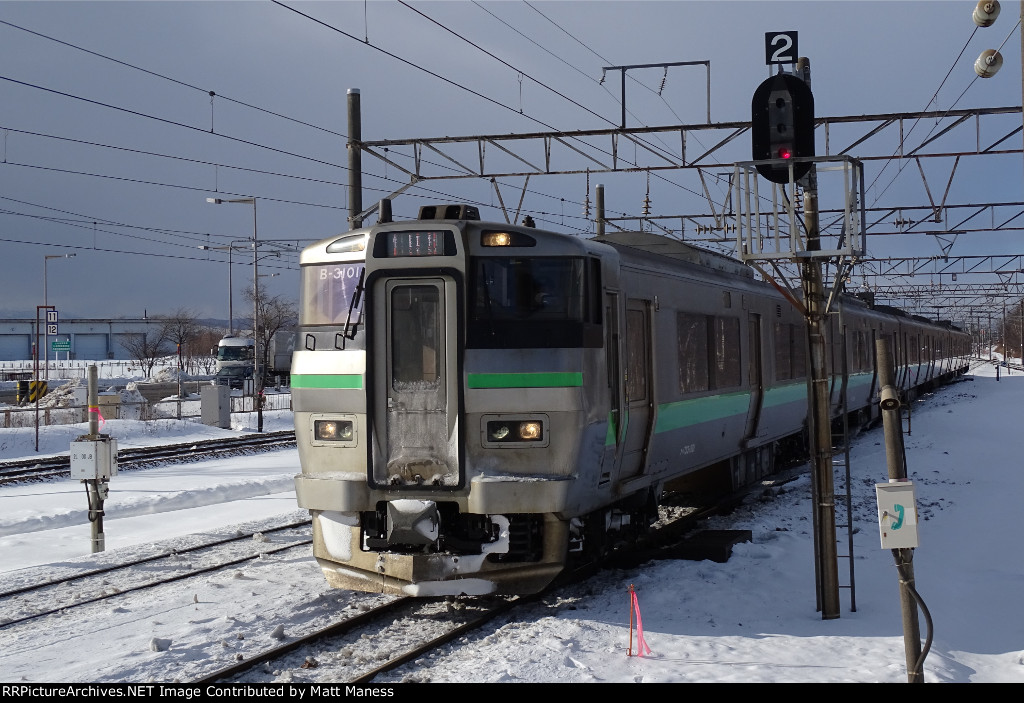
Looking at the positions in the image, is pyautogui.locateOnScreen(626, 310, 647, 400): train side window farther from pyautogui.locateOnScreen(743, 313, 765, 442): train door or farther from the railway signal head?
pyautogui.locateOnScreen(743, 313, 765, 442): train door

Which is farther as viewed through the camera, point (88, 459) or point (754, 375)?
point (754, 375)

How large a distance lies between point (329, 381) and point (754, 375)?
22.1 feet

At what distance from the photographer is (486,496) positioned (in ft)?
25.3

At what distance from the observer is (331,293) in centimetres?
849

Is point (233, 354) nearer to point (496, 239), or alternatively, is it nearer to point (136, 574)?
point (136, 574)

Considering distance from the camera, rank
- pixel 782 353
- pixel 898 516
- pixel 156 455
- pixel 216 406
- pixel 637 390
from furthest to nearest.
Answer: pixel 216 406
pixel 156 455
pixel 782 353
pixel 637 390
pixel 898 516

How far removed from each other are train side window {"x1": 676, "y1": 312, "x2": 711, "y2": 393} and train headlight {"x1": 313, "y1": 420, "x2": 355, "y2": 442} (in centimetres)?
376

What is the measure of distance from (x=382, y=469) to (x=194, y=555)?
4361mm

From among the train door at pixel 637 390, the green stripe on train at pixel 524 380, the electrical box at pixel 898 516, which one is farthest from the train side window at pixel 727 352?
the electrical box at pixel 898 516

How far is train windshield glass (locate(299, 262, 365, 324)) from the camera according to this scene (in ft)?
27.2

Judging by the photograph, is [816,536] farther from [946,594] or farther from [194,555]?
[194,555]

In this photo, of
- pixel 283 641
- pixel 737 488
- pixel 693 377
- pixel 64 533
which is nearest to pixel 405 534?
pixel 283 641

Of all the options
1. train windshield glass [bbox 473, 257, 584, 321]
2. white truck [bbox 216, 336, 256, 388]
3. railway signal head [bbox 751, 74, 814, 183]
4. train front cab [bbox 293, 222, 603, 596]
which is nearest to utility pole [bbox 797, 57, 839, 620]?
railway signal head [bbox 751, 74, 814, 183]

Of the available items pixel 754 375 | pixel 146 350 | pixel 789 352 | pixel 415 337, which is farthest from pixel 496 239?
pixel 146 350
